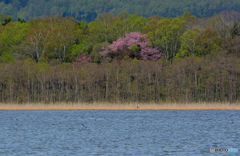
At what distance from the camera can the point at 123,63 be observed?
78.1 m

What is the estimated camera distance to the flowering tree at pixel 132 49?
88.5 m

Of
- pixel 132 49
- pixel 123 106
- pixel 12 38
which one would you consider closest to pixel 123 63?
pixel 132 49

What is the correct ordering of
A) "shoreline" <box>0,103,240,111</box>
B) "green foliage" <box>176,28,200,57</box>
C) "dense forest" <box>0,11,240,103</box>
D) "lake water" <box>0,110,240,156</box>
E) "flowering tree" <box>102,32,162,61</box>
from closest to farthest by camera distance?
1. "lake water" <box>0,110,240,156</box>
2. "shoreline" <box>0,103,240,111</box>
3. "dense forest" <box>0,11,240,103</box>
4. "green foliage" <box>176,28,200,57</box>
5. "flowering tree" <box>102,32,162,61</box>

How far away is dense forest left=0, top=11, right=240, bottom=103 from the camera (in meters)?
72.3

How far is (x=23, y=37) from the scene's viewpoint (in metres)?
101

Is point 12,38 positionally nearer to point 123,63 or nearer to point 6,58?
point 6,58

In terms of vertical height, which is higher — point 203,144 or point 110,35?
point 110,35

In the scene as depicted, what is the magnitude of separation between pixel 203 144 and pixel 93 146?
727 centimetres

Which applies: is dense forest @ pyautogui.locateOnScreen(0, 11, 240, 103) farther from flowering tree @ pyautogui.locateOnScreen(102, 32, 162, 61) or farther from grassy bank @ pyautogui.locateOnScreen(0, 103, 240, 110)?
grassy bank @ pyautogui.locateOnScreen(0, 103, 240, 110)

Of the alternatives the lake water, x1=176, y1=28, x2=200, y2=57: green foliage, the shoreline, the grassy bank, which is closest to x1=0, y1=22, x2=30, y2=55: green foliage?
the grassy bank

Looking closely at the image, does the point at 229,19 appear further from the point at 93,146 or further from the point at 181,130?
the point at 93,146

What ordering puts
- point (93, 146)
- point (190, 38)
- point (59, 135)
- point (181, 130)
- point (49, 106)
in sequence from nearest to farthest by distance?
point (93, 146) → point (59, 135) → point (181, 130) → point (49, 106) → point (190, 38)

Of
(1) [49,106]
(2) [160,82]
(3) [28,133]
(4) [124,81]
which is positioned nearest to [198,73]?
(2) [160,82]

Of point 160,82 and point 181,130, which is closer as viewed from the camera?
point 181,130
